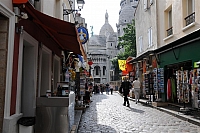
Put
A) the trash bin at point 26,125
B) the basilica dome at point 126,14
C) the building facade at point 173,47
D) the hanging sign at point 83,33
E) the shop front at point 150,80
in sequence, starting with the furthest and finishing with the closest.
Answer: the basilica dome at point 126,14 < the shop front at point 150,80 < the hanging sign at point 83,33 < the building facade at point 173,47 < the trash bin at point 26,125

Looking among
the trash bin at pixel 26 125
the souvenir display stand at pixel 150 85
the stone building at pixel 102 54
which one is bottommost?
the trash bin at pixel 26 125

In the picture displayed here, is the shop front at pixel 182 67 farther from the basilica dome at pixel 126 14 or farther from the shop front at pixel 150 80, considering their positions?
the basilica dome at pixel 126 14

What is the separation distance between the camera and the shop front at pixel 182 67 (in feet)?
31.4

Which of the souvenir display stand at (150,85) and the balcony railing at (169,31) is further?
the souvenir display stand at (150,85)

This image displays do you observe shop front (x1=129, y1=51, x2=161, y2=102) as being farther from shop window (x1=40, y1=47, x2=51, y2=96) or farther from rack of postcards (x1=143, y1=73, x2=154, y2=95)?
shop window (x1=40, y1=47, x2=51, y2=96)

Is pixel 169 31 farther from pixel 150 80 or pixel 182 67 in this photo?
pixel 182 67

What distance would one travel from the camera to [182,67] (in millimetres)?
11789

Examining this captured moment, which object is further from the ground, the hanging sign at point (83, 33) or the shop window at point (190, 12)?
the shop window at point (190, 12)

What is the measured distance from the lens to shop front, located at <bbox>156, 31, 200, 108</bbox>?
9.56m

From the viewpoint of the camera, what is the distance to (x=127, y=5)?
89.4 metres

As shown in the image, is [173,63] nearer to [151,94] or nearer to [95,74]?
[151,94]

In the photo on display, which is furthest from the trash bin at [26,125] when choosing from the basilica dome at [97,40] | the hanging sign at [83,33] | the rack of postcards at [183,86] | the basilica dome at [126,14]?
the basilica dome at [97,40]

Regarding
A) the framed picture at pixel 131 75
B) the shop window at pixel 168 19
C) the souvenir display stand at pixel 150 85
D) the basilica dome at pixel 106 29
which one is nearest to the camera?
the shop window at pixel 168 19

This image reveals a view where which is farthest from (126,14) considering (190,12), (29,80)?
(29,80)
